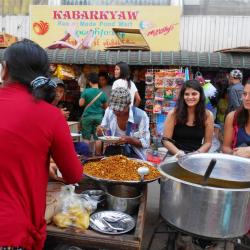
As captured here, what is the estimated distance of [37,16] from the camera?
9430 millimetres

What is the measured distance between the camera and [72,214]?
206cm

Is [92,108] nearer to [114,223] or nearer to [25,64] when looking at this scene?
[114,223]

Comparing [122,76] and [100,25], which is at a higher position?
[100,25]

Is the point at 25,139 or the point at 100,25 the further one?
the point at 100,25

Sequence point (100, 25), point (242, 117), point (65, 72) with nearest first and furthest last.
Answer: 1. point (242, 117)
2. point (65, 72)
3. point (100, 25)

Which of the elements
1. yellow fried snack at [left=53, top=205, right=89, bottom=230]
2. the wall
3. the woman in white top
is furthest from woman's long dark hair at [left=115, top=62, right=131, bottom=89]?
yellow fried snack at [left=53, top=205, right=89, bottom=230]

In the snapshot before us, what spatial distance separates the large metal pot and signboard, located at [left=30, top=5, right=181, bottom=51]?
6973 mm

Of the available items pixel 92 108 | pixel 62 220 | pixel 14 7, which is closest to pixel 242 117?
pixel 62 220

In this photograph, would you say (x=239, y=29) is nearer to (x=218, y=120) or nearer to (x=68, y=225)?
(x=218, y=120)

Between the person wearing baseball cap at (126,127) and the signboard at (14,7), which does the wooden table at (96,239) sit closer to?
the person wearing baseball cap at (126,127)

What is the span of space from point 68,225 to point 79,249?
265 millimetres

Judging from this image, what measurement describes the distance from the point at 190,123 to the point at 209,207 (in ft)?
5.19

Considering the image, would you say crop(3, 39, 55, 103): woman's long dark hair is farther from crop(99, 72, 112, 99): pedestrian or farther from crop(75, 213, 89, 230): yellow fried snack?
crop(99, 72, 112, 99): pedestrian

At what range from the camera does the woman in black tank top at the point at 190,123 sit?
3.46 m
